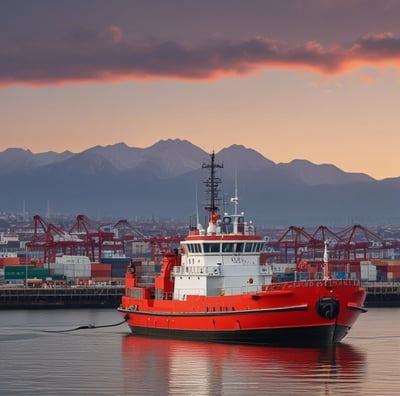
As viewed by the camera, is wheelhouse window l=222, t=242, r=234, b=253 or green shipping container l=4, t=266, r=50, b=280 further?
green shipping container l=4, t=266, r=50, b=280

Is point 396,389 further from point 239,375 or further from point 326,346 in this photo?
point 326,346

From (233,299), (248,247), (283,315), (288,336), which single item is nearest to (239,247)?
(248,247)

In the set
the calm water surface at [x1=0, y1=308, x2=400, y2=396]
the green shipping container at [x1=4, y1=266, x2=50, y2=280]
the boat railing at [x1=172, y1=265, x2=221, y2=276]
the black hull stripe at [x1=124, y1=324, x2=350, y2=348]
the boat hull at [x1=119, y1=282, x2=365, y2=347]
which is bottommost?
the calm water surface at [x1=0, y1=308, x2=400, y2=396]

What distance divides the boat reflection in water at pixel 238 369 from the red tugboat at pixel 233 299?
97 cm

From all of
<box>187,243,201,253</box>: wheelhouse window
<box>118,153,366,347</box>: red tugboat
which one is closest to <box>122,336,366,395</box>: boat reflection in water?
<box>118,153,366,347</box>: red tugboat

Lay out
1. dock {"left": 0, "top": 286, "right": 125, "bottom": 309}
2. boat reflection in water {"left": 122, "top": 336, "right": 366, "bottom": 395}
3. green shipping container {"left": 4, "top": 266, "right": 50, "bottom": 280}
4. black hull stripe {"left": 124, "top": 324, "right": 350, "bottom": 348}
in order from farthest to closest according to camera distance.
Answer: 1. green shipping container {"left": 4, "top": 266, "right": 50, "bottom": 280}
2. dock {"left": 0, "top": 286, "right": 125, "bottom": 309}
3. black hull stripe {"left": 124, "top": 324, "right": 350, "bottom": 348}
4. boat reflection in water {"left": 122, "top": 336, "right": 366, "bottom": 395}

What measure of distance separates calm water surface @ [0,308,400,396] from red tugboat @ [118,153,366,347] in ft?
3.42

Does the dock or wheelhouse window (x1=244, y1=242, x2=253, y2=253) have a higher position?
wheelhouse window (x1=244, y1=242, x2=253, y2=253)

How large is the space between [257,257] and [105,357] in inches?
478

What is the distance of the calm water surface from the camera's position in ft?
148

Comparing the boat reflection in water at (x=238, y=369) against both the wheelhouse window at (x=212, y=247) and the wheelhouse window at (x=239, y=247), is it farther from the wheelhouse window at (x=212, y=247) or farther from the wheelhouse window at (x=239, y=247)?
the wheelhouse window at (x=239, y=247)

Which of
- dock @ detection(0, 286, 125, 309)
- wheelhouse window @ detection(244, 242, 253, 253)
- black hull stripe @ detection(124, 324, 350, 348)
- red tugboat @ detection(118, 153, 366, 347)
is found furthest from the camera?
dock @ detection(0, 286, 125, 309)

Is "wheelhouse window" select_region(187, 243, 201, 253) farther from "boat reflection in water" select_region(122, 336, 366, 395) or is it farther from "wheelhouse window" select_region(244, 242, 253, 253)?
"boat reflection in water" select_region(122, 336, 366, 395)

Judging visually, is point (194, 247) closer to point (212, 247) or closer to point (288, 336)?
point (212, 247)
